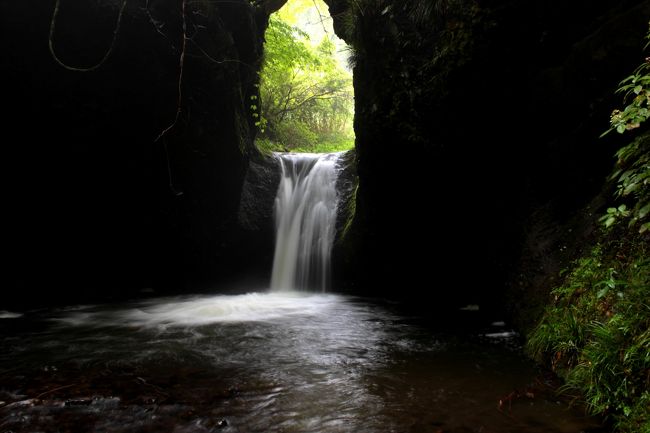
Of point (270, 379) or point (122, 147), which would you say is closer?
point (270, 379)

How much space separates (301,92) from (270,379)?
15.6 metres

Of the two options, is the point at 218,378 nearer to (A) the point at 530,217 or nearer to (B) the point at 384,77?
(A) the point at 530,217

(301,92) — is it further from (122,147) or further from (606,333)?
(606,333)

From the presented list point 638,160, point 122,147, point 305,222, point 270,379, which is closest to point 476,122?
point 638,160

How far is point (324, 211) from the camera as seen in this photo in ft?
32.2

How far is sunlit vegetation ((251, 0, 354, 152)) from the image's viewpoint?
39.0 feet

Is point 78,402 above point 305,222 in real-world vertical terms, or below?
below

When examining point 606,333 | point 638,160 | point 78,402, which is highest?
point 638,160

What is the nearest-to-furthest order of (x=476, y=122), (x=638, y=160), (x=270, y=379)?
(x=638, y=160) < (x=270, y=379) < (x=476, y=122)

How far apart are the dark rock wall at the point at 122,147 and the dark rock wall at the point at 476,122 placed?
3.05 m

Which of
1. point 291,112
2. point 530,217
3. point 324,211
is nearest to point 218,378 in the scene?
point 530,217

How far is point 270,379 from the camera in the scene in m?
3.53

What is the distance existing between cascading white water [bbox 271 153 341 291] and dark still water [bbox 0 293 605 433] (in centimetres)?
316

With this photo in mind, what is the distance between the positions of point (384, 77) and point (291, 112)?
11303 mm
